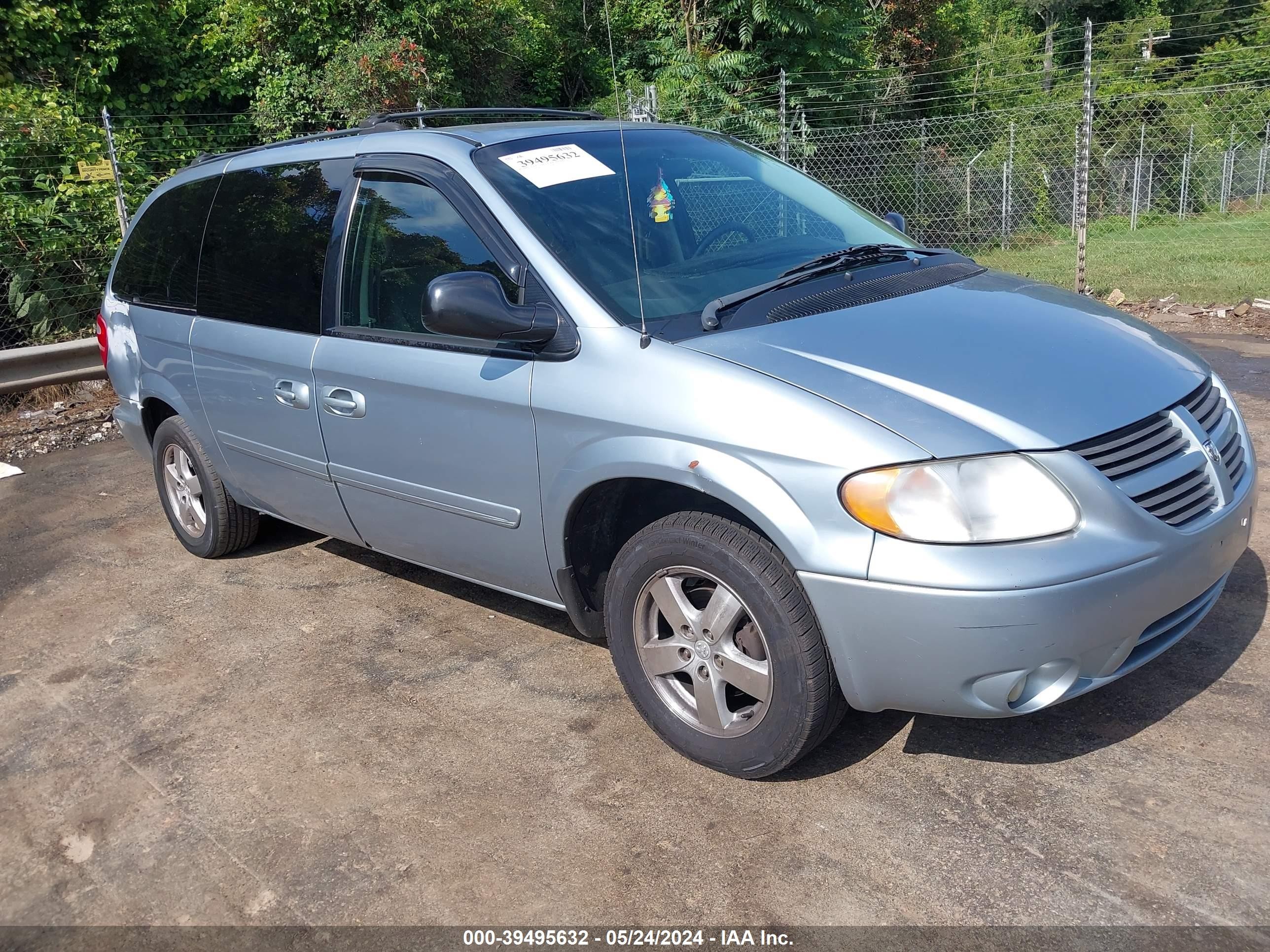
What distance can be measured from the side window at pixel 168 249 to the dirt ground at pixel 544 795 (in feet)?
5.10

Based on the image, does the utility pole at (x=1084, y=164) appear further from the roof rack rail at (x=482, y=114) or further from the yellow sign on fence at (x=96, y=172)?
the yellow sign on fence at (x=96, y=172)

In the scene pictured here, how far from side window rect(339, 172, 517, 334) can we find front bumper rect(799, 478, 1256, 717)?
1.62 metres

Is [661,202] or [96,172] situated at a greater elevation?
[96,172]

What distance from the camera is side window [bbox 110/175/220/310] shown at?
470cm

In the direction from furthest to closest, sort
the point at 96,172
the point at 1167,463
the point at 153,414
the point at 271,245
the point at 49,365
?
the point at 96,172 → the point at 49,365 → the point at 153,414 → the point at 271,245 → the point at 1167,463

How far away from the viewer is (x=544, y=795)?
3.08 m

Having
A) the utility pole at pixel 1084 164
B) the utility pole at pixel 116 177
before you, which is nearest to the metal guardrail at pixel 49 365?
the utility pole at pixel 116 177

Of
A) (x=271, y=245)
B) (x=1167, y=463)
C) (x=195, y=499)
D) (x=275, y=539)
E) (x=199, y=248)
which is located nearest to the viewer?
(x=1167, y=463)

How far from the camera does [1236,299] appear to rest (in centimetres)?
1023

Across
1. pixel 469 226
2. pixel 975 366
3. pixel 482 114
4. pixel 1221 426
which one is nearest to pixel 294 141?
pixel 482 114

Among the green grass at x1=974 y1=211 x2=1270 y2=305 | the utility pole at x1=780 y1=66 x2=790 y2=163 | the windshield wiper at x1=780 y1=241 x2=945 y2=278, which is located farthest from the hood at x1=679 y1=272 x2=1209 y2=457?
the utility pole at x1=780 y1=66 x2=790 y2=163

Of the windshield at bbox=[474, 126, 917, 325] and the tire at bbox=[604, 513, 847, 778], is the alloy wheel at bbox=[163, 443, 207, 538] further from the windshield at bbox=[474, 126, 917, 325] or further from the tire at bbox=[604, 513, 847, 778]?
the tire at bbox=[604, 513, 847, 778]

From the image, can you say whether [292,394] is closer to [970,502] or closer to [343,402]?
[343,402]

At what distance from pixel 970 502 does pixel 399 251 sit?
6.98 ft
